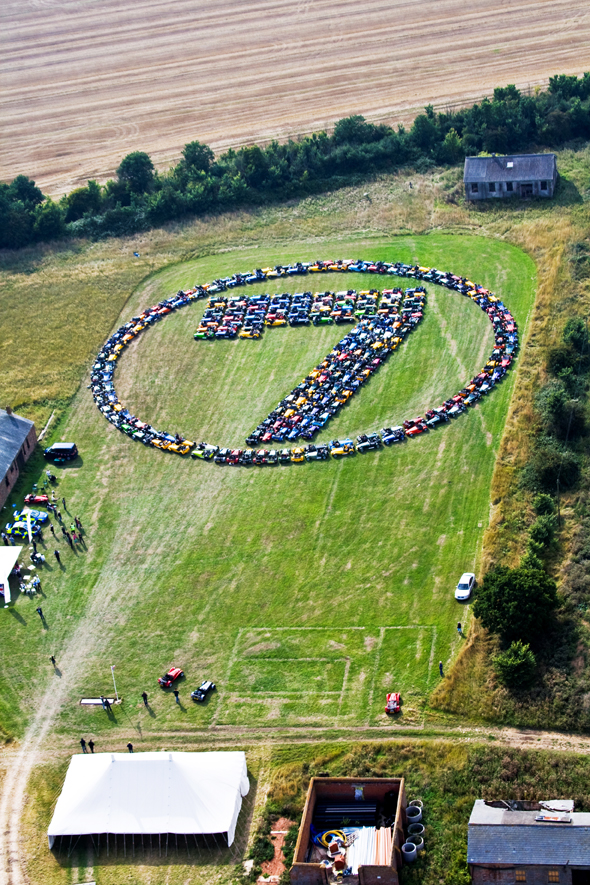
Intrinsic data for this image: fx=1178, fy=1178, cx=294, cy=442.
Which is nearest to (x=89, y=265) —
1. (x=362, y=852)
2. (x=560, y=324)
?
(x=560, y=324)

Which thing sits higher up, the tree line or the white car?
the tree line

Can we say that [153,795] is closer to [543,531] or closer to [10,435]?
[543,531]

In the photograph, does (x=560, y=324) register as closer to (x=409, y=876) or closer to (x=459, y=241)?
(x=459, y=241)

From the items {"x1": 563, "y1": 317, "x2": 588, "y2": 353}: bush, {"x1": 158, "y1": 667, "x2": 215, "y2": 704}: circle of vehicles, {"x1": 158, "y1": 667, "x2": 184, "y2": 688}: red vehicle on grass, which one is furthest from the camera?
{"x1": 563, "y1": 317, "x2": 588, "y2": 353}: bush

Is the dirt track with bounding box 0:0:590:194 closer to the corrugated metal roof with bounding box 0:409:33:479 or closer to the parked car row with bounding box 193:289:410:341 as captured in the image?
the parked car row with bounding box 193:289:410:341

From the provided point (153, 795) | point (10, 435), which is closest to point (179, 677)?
point (153, 795)

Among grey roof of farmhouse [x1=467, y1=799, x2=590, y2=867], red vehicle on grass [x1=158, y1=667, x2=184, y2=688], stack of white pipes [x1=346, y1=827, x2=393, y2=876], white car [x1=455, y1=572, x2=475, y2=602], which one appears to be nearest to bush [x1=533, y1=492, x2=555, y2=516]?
white car [x1=455, y1=572, x2=475, y2=602]

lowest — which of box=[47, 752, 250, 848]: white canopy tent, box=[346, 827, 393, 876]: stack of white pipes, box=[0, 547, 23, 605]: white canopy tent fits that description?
box=[346, 827, 393, 876]: stack of white pipes
